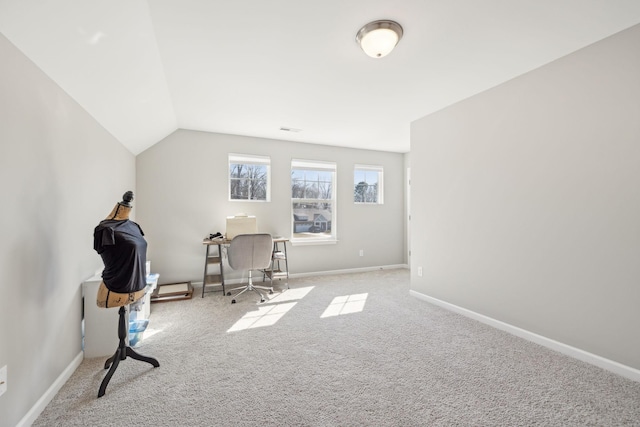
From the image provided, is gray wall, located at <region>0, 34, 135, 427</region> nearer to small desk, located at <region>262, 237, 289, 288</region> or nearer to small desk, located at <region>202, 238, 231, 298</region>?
small desk, located at <region>202, 238, 231, 298</region>

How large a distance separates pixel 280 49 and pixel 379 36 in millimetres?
796

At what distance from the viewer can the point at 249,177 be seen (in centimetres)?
481

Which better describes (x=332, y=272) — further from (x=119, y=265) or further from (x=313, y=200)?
(x=119, y=265)

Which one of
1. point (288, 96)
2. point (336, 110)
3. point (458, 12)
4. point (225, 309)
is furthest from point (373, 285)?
point (458, 12)

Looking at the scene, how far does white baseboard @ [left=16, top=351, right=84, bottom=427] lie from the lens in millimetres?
1539

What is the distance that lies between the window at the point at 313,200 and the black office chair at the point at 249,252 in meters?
1.23

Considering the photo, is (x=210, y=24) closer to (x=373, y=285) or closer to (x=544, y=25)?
(x=544, y=25)

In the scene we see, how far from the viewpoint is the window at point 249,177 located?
4.71 meters

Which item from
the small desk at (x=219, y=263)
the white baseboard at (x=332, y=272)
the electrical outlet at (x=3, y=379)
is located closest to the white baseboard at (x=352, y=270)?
the white baseboard at (x=332, y=272)

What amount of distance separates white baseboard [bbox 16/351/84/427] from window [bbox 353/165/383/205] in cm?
452

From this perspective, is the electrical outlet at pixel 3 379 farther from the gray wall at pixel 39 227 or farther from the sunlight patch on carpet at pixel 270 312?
the sunlight patch on carpet at pixel 270 312

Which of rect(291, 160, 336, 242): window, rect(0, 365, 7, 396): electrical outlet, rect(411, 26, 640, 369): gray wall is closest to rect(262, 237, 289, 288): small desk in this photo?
rect(291, 160, 336, 242): window

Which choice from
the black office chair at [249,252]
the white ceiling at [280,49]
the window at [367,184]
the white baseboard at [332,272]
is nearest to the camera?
the white ceiling at [280,49]

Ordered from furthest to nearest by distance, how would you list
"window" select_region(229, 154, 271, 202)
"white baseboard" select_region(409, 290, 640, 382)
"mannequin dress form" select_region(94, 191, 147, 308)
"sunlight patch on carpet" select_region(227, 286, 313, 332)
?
"window" select_region(229, 154, 271, 202) < "sunlight patch on carpet" select_region(227, 286, 313, 332) < "white baseboard" select_region(409, 290, 640, 382) < "mannequin dress form" select_region(94, 191, 147, 308)
